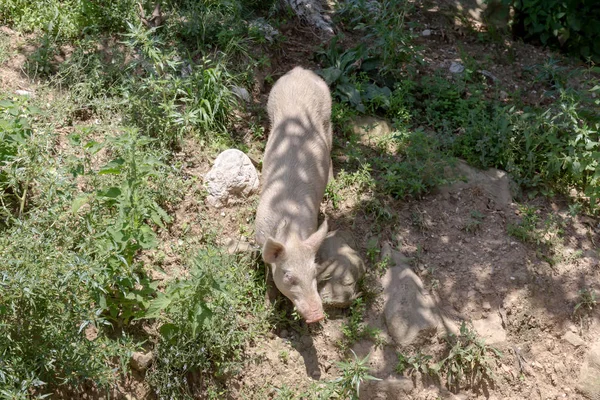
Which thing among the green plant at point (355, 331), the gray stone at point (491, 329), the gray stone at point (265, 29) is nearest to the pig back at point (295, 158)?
the green plant at point (355, 331)

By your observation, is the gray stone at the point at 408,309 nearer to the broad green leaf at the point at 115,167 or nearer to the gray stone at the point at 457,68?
the broad green leaf at the point at 115,167

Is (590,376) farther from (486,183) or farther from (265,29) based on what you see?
(265,29)

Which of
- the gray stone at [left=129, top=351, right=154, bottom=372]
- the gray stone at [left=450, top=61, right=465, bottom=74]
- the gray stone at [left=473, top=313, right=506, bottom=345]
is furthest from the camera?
the gray stone at [left=450, top=61, right=465, bottom=74]

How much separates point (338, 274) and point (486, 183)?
2.26m

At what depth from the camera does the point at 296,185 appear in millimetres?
6371

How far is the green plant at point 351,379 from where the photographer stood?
542 cm

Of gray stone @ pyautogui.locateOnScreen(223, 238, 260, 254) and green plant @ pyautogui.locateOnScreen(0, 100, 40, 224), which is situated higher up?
green plant @ pyautogui.locateOnScreen(0, 100, 40, 224)

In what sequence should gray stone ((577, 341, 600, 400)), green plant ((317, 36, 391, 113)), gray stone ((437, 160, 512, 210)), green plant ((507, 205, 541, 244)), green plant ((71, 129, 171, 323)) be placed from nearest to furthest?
1. green plant ((71, 129, 171, 323))
2. gray stone ((577, 341, 600, 400))
3. green plant ((507, 205, 541, 244))
4. gray stone ((437, 160, 512, 210))
5. green plant ((317, 36, 391, 113))

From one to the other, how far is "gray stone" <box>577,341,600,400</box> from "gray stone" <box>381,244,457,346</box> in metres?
1.27

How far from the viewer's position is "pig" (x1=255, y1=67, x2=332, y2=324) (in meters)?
5.76

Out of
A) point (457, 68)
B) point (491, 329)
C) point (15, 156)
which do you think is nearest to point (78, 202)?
→ point (15, 156)

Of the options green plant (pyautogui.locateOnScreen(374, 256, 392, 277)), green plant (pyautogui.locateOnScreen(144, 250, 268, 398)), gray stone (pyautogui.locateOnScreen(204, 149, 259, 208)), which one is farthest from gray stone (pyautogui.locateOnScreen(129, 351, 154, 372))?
green plant (pyautogui.locateOnScreen(374, 256, 392, 277))

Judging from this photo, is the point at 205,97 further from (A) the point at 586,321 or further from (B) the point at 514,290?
(A) the point at 586,321

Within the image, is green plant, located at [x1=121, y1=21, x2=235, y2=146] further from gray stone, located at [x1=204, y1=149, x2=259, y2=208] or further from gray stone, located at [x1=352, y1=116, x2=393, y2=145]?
gray stone, located at [x1=352, y1=116, x2=393, y2=145]
